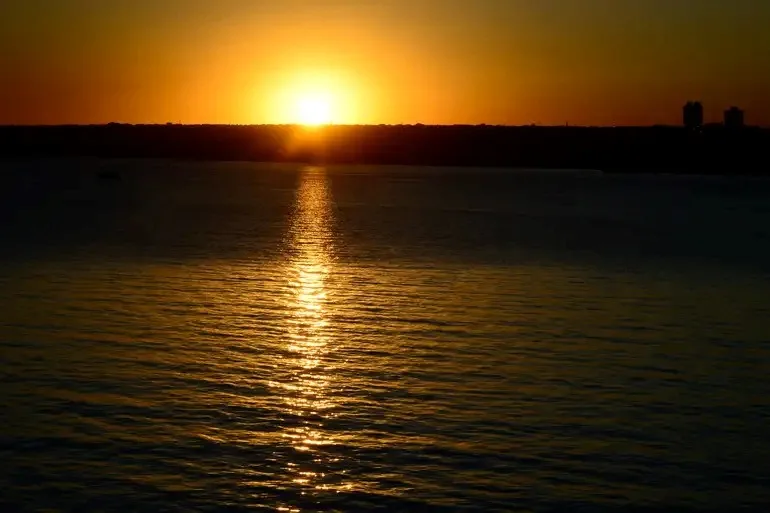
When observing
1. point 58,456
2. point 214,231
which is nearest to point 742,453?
point 58,456

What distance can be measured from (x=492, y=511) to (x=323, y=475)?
309cm

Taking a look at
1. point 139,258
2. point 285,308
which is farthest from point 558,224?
point 285,308

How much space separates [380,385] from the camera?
24.7m

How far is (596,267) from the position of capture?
2189 inches

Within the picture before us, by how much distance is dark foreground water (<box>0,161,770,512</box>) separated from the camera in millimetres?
17219

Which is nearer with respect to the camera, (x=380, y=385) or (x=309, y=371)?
(x=380, y=385)

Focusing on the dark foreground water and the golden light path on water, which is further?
the golden light path on water

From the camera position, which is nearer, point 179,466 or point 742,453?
point 179,466

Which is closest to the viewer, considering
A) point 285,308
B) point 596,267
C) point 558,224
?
point 285,308

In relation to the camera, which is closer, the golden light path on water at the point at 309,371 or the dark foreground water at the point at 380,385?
the dark foreground water at the point at 380,385

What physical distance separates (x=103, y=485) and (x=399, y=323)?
17.7 m

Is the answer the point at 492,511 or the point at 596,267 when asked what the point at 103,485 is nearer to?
the point at 492,511

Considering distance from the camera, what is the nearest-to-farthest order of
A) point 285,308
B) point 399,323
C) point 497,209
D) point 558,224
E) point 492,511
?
point 492,511, point 399,323, point 285,308, point 558,224, point 497,209

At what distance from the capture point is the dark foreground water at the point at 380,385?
678 inches
